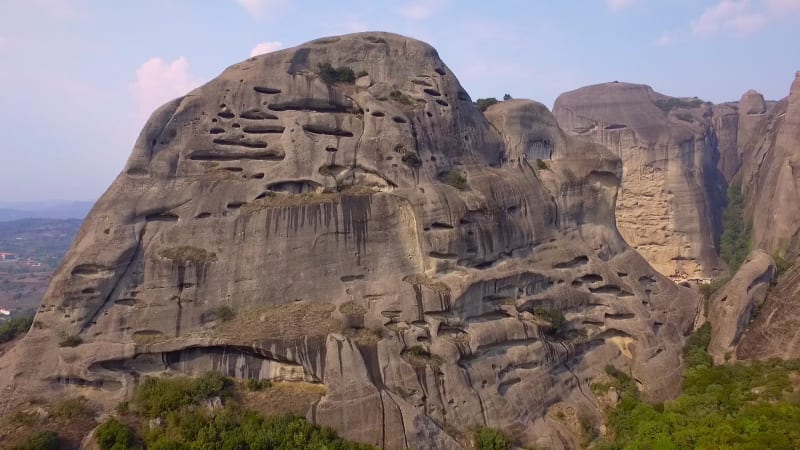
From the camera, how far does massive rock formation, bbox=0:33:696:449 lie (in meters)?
19.3

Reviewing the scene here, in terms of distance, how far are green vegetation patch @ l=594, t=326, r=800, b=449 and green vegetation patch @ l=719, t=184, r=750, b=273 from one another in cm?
2546

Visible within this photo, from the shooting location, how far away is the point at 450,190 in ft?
77.7

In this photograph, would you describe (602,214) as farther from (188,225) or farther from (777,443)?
(188,225)

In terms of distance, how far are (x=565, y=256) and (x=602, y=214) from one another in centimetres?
416

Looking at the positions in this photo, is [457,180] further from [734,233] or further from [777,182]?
[734,233]

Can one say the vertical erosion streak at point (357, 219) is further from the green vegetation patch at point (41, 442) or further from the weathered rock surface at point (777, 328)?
the weathered rock surface at point (777, 328)

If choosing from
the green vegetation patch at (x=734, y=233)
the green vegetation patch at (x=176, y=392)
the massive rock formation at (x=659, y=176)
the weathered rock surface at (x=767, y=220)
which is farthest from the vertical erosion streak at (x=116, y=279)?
the green vegetation patch at (x=734, y=233)

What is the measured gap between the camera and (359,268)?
21.8 m

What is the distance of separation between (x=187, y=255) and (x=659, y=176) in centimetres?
4307

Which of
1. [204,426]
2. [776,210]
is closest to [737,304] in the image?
[776,210]

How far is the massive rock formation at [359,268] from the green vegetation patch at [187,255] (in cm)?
6

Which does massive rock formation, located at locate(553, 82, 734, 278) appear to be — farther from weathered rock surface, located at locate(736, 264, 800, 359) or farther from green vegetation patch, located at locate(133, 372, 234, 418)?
green vegetation patch, located at locate(133, 372, 234, 418)

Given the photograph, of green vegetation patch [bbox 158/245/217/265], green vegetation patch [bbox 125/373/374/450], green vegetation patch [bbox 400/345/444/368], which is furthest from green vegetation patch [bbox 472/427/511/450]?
green vegetation patch [bbox 158/245/217/265]

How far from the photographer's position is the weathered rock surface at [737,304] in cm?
2481
